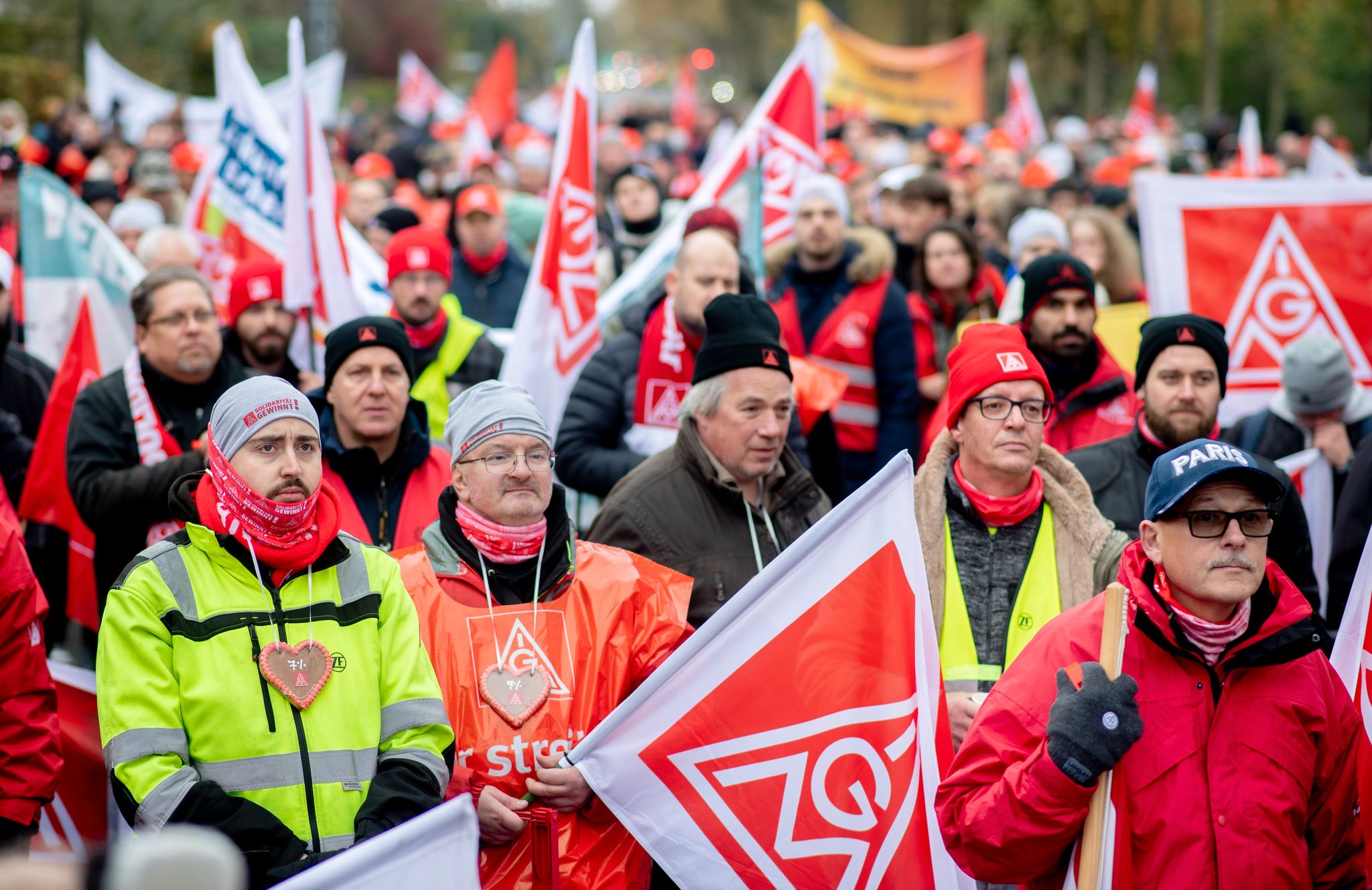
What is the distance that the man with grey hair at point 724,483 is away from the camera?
4.38 metres

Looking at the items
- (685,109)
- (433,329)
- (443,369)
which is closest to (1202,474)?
(443,369)

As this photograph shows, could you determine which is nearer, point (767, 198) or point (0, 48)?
point (767, 198)

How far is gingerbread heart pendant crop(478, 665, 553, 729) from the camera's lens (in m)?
3.66

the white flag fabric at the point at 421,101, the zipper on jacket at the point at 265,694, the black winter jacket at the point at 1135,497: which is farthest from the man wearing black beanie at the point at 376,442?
the white flag fabric at the point at 421,101

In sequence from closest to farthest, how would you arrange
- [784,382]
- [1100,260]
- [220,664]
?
[220,664] < [784,382] < [1100,260]

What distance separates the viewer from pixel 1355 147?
84.1ft

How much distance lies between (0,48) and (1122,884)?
29022 mm

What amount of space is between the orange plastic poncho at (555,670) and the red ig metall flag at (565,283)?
2471 mm

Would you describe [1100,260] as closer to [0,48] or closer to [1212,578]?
[1212,578]

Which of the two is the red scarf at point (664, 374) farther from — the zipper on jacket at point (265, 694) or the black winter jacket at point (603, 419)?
the zipper on jacket at point (265, 694)

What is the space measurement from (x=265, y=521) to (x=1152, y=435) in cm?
281

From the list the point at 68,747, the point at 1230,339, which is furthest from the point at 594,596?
the point at 1230,339

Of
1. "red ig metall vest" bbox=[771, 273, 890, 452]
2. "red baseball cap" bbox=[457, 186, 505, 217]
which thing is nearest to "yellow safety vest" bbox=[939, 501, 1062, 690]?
"red ig metall vest" bbox=[771, 273, 890, 452]

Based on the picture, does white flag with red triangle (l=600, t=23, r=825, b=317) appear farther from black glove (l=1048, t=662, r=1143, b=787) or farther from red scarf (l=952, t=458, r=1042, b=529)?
black glove (l=1048, t=662, r=1143, b=787)
